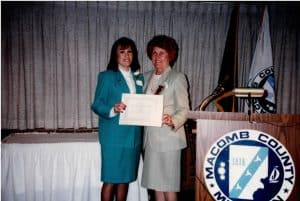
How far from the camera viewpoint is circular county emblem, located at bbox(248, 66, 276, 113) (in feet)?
9.59

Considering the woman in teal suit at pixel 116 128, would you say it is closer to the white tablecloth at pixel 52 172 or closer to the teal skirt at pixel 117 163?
the teal skirt at pixel 117 163

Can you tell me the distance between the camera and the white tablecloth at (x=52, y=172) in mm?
2354

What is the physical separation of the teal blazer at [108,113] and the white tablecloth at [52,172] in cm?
58

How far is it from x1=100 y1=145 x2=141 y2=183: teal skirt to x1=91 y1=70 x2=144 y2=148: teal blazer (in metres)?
0.04

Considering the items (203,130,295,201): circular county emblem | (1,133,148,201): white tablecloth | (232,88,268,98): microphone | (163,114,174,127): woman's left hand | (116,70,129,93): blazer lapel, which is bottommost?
(1,133,148,201): white tablecloth

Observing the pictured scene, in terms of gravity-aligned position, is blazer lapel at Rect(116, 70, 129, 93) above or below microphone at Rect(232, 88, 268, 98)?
above

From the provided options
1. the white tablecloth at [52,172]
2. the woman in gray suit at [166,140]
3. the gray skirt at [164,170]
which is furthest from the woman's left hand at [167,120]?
the white tablecloth at [52,172]

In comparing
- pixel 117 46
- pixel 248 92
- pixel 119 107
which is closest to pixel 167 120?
pixel 119 107

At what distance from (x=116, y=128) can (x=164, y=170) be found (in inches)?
17.1

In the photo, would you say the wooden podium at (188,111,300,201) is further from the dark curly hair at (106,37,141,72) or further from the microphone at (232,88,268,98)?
the dark curly hair at (106,37,141,72)

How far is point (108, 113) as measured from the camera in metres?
1.89

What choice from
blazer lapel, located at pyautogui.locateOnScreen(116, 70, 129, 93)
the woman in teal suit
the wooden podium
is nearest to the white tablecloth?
the woman in teal suit

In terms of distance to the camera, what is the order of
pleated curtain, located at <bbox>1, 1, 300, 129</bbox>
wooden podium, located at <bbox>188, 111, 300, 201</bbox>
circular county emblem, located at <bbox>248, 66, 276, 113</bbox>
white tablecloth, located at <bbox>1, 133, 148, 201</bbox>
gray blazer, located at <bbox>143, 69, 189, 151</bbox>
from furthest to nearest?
pleated curtain, located at <bbox>1, 1, 300, 129</bbox>, circular county emblem, located at <bbox>248, 66, 276, 113</bbox>, white tablecloth, located at <bbox>1, 133, 148, 201</bbox>, gray blazer, located at <bbox>143, 69, 189, 151</bbox>, wooden podium, located at <bbox>188, 111, 300, 201</bbox>

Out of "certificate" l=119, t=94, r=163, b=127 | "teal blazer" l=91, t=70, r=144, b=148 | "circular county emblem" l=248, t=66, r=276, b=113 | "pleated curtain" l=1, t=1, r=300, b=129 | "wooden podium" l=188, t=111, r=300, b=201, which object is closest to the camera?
"wooden podium" l=188, t=111, r=300, b=201
